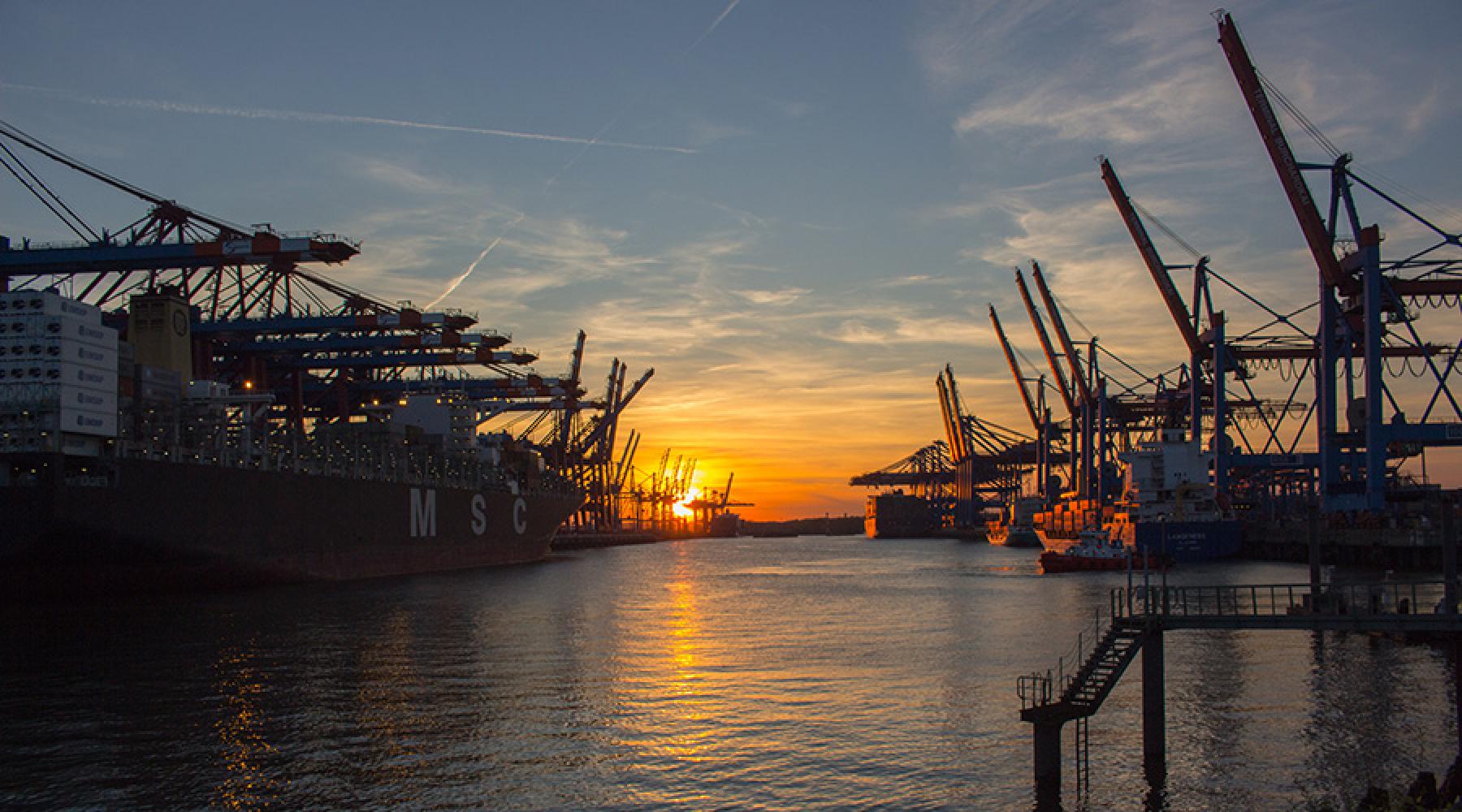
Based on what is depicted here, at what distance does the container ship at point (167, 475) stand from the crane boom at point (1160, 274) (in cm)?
6290

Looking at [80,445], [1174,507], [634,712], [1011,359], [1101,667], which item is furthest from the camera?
[1011,359]

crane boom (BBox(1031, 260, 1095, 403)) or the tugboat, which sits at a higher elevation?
crane boom (BBox(1031, 260, 1095, 403))

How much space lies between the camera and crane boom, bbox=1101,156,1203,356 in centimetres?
9762

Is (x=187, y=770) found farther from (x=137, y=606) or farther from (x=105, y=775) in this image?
(x=137, y=606)

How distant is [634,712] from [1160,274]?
82.8 metres

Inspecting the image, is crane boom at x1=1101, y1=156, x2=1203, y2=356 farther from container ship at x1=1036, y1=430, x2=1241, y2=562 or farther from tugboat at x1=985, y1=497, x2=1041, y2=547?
tugboat at x1=985, y1=497, x2=1041, y2=547

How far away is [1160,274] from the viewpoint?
322ft

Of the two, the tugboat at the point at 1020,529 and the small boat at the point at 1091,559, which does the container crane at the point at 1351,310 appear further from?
the tugboat at the point at 1020,529

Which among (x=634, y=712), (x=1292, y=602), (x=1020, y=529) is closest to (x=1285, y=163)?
(x=1292, y=602)

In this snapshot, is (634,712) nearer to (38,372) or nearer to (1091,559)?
(38,372)

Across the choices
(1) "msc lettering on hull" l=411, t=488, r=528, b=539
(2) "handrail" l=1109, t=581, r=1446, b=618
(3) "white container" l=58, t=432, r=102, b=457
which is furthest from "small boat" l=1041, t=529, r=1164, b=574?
(3) "white container" l=58, t=432, r=102, b=457

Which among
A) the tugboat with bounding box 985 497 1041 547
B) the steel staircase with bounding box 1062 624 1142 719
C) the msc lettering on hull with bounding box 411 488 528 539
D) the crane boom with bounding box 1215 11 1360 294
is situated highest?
the crane boom with bounding box 1215 11 1360 294

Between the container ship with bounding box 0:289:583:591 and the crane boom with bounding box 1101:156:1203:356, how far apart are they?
206 ft

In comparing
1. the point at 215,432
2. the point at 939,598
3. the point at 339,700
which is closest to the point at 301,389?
the point at 215,432
